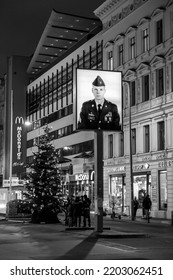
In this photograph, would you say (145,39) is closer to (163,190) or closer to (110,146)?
(110,146)

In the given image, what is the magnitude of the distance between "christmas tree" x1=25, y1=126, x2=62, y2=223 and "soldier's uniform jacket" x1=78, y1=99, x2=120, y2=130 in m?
10.8

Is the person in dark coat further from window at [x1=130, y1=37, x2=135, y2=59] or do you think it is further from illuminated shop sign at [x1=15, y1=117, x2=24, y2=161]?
illuminated shop sign at [x1=15, y1=117, x2=24, y2=161]

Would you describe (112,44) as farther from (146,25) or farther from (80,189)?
(80,189)

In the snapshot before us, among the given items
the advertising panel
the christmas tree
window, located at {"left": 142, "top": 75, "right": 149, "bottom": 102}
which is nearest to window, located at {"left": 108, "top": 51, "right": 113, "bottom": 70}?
window, located at {"left": 142, "top": 75, "right": 149, "bottom": 102}

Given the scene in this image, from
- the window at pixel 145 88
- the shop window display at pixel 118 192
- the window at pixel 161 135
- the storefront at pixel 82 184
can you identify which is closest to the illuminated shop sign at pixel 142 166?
the window at pixel 161 135

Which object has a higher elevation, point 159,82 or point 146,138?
point 159,82

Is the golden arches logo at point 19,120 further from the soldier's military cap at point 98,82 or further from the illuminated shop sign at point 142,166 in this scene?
the soldier's military cap at point 98,82

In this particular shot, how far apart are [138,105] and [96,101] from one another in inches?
802

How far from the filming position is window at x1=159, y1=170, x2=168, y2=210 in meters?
39.9

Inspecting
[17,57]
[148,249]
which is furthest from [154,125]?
[17,57]

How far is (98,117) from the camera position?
24.0m

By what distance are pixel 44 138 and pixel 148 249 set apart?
18800mm

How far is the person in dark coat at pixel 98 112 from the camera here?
78.3 ft

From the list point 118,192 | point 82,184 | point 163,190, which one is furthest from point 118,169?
point 82,184
